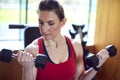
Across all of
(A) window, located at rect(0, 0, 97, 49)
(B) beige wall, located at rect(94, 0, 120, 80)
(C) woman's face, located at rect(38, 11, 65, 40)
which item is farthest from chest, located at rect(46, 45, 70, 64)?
(A) window, located at rect(0, 0, 97, 49)

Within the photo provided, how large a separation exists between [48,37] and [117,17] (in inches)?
44.8

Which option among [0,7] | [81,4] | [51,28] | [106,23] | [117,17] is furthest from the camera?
[81,4]

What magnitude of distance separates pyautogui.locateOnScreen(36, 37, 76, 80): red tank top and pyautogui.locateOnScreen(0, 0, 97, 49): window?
50.4 inches

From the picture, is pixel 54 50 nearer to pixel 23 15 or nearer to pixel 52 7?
pixel 52 7

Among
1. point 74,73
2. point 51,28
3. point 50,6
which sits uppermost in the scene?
point 50,6

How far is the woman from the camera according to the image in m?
1.50

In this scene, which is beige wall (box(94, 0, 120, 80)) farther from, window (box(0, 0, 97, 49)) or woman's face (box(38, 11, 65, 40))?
woman's face (box(38, 11, 65, 40))

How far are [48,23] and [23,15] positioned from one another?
5.11 feet

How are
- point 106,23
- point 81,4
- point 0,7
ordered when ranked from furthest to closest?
point 81,4 → point 0,7 → point 106,23

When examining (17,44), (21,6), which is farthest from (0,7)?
(17,44)

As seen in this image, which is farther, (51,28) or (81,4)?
(81,4)

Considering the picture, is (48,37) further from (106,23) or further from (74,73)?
(106,23)

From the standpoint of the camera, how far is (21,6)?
9.70ft

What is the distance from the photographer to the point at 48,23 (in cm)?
151
